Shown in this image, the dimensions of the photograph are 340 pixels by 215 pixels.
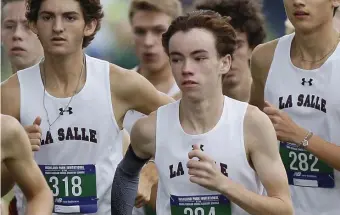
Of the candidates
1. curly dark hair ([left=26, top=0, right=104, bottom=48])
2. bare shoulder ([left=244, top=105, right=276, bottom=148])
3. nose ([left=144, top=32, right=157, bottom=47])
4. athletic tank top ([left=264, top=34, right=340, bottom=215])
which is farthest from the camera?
nose ([left=144, top=32, right=157, bottom=47])

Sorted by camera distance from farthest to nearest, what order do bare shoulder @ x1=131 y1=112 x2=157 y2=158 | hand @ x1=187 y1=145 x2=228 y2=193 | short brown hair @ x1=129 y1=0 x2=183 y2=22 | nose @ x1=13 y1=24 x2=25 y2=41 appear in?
short brown hair @ x1=129 y1=0 x2=183 y2=22, nose @ x1=13 y1=24 x2=25 y2=41, bare shoulder @ x1=131 y1=112 x2=157 y2=158, hand @ x1=187 y1=145 x2=228 y2=193

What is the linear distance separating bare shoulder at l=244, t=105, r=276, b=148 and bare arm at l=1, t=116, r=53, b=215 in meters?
1.12

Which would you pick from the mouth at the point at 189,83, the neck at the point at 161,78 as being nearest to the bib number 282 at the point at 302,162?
the mouth at the point at 189,83

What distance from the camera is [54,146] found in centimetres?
924

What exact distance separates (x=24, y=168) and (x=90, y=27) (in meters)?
1.88

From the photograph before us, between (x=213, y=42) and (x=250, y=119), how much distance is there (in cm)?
46

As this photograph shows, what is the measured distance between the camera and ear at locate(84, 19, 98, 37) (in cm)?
957

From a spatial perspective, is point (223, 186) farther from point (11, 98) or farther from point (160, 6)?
point (160, 6)

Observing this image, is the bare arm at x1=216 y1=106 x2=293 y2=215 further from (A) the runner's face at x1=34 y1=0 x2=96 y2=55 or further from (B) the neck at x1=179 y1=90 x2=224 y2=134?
(A) the runner's face at x1=34 y1=0 x2=96 y2=55

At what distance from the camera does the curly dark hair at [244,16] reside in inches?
426

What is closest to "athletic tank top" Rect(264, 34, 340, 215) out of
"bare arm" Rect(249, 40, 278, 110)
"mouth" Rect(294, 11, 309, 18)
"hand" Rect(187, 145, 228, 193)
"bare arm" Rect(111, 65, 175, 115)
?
"bare arm" Rect(249, 40, 278, 110)

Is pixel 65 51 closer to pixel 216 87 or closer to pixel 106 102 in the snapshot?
pixel 106 102

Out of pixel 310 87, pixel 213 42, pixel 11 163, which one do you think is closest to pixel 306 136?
pixel 310 87

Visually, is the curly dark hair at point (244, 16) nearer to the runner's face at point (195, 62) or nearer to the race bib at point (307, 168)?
the race bib at point (307, 168)
